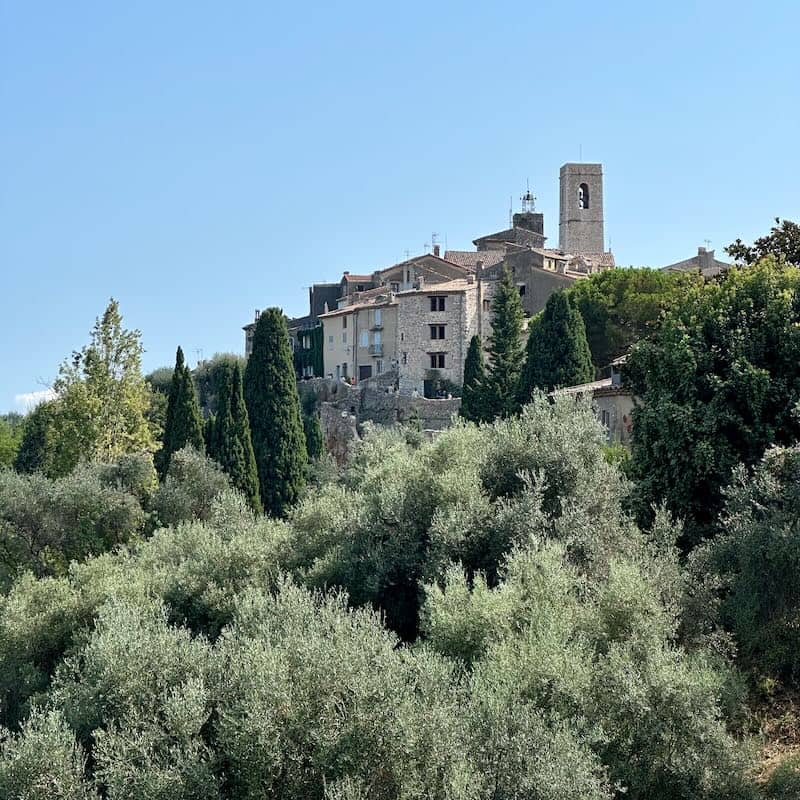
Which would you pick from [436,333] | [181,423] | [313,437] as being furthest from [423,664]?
[436,333]

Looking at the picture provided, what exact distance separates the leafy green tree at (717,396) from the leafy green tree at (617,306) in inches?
1426

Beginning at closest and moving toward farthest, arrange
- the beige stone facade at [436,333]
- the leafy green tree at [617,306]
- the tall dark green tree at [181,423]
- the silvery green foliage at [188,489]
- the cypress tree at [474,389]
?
the silvery green foliage at [188,489], the tall dark green tree at [181,423], the cypress tree at [474,389], the leafy green tree at [617,306], the beige stone facade at [436,333]

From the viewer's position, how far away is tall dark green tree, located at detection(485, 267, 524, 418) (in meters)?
52.2

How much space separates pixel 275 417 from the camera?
44.8 metres

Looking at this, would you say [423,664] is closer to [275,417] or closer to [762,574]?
[762,574]

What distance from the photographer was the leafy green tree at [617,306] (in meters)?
57.6

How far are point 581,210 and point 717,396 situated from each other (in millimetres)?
88080

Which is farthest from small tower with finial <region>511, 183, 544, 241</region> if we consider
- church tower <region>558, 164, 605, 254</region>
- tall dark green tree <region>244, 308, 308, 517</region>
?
tall dark green tree <region>244, 308, 308, 517</region>

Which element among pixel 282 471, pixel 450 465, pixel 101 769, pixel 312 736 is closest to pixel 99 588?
pixel 450 465

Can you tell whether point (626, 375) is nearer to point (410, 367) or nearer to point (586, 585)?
point (586, 585)

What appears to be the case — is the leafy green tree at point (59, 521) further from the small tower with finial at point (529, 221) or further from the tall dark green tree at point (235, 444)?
the small tower with finial at point (529, 221)

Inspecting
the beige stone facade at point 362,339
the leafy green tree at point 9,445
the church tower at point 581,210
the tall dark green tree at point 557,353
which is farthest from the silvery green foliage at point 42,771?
the church tower at point 581,210

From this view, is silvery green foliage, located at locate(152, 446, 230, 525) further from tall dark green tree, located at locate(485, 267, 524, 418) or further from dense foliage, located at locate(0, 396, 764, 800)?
tall dark green tree, located at locate(485, 267, 524, 418)

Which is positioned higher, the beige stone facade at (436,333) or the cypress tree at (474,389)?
the beige stone facade at (436,333)
